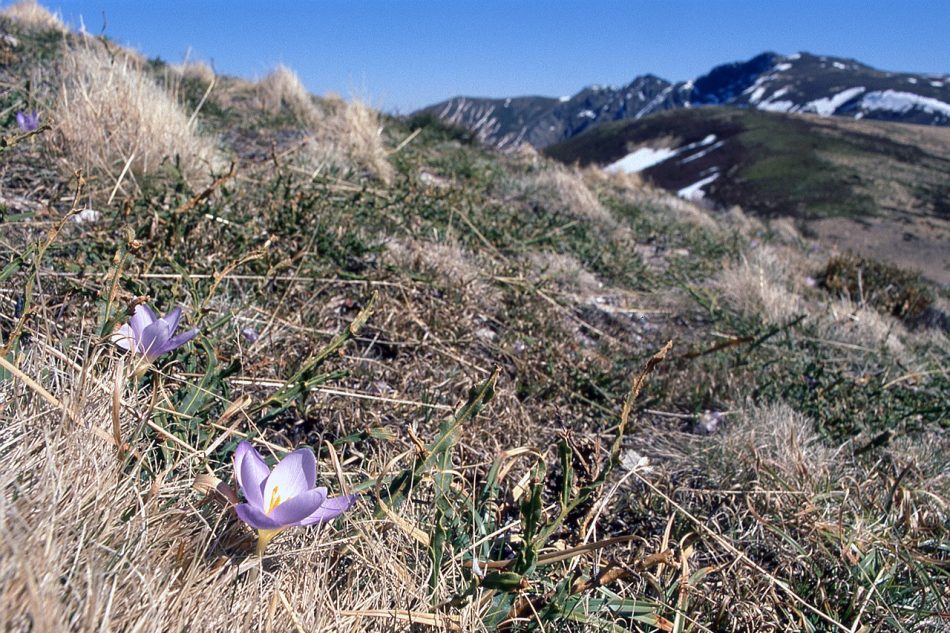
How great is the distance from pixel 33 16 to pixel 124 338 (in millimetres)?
9114

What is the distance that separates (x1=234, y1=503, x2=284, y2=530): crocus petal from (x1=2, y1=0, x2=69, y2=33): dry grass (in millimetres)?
8285

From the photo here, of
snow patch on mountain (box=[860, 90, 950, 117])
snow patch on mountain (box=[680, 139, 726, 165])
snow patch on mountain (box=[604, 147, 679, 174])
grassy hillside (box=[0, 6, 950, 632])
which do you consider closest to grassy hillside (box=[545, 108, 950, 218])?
snow patch on mountain (box=[680, 139, 726, 165])

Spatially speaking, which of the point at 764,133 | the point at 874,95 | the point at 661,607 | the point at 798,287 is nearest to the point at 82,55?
the point at 661,607

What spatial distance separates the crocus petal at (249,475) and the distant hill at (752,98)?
689cm

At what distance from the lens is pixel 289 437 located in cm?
169

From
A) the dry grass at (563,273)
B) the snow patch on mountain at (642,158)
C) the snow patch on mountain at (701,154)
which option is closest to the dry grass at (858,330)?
the dry grass at (563,273)

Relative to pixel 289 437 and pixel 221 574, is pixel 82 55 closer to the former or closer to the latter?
pixel 289 437

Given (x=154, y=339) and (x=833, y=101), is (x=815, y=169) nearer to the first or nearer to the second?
(x=154, y=339)

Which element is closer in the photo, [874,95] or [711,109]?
[711,109]

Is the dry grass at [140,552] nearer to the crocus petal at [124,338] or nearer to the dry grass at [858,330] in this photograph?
the crocus petal at [124,338]

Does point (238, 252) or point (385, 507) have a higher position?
point (238, 252)

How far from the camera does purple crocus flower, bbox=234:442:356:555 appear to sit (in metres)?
0.93

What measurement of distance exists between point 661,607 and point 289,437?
0.99 metres

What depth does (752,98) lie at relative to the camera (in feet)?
349
